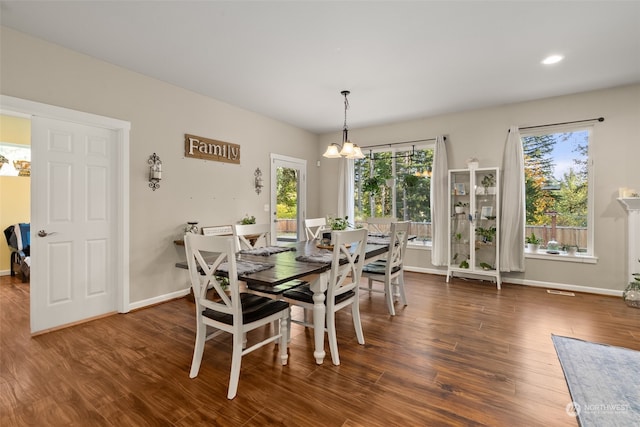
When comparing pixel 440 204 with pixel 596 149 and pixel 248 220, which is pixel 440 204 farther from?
pixel 248 220

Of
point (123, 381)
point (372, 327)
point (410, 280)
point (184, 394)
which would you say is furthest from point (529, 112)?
point (123, 381)

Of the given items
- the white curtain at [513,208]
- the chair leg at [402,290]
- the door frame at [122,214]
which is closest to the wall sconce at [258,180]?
the door frame at [122,214]

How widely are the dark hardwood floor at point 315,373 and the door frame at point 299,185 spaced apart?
2.41 metres

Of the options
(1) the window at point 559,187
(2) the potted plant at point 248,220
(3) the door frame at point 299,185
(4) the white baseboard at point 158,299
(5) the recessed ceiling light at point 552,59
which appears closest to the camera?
(5) the recessed ceiling light at point 552,59

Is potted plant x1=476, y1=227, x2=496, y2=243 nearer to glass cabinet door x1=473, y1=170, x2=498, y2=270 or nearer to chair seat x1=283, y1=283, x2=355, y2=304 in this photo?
glass cabinet door x1=473, y1=170, x2=498, y2=270

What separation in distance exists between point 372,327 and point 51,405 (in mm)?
2432

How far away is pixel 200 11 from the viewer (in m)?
2.46

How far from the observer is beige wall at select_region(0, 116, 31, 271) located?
16.5 feet

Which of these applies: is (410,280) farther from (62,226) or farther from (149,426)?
(62,226)

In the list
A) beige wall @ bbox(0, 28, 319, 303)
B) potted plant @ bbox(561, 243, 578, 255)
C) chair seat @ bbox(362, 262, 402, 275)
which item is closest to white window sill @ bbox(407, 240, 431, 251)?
potted plant @ bbox(561, 243, 578, 255)

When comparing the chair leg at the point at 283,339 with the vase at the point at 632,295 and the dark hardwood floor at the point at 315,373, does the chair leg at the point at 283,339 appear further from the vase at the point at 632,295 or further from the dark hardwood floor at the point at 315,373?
the vase at the point at 632,295

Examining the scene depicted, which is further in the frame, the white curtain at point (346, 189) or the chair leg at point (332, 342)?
the white curtain at point (346, 189)

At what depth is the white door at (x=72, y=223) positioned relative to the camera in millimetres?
2926
